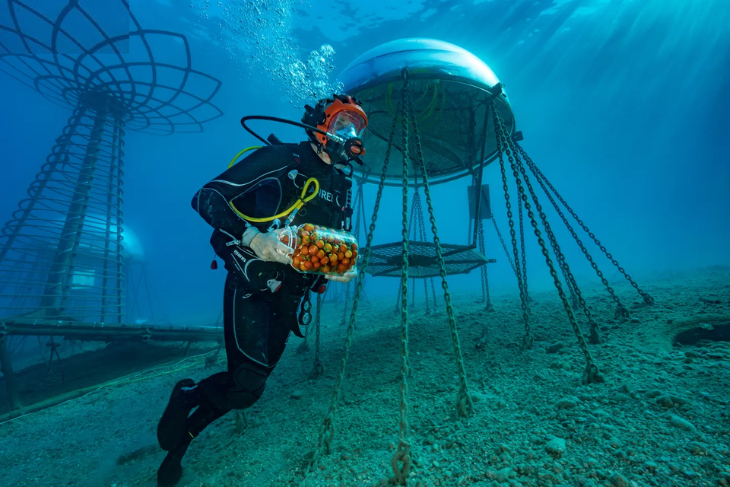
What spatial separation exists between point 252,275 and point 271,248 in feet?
1.35

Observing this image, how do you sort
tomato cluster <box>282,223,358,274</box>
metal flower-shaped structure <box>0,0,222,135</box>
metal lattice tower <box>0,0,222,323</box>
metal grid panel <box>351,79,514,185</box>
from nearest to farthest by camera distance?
tomato cluster <box>282,223,358,274</box> → metal grid panel <box>351,79,514,185</box> → metal flower-shaped structure <box>0,0,222,135</box> → metal lattice tower <box>0,0,222,323</box>

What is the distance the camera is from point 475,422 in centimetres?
220

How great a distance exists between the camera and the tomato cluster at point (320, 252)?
2.05 metres

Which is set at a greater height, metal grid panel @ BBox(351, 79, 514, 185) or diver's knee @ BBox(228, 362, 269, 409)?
metal grid panel @ BBox(351, 79, 514, 185)

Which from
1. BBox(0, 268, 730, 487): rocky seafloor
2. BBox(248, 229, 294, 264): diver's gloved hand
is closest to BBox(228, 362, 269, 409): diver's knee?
BBox(0, 268, 730, 487): rocky seafloor

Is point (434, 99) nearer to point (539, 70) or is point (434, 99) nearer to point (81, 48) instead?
point (81, 48)

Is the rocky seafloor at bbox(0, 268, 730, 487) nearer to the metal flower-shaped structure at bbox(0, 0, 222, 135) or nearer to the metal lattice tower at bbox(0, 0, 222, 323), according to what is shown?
the metal lattice tower at bbox(0, 0, 222, 323)

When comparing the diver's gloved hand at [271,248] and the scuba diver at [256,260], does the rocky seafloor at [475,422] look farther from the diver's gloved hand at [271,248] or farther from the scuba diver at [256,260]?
the diver's gloved hand at [271,248]

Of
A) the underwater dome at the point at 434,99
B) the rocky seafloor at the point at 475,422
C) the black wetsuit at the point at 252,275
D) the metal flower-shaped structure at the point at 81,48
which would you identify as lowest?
the rocky seafloor at the point at 475,422

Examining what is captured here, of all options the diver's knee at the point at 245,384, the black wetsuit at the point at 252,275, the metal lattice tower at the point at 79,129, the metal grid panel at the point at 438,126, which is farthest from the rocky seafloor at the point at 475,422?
the metal lattice tower at the point at 79,129

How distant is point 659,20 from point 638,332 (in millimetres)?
42343

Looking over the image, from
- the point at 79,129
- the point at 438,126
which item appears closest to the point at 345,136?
the point at 438,126

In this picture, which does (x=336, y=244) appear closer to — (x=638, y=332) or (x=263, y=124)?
(x=638, y=332)

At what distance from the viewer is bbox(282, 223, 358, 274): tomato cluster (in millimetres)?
2053
